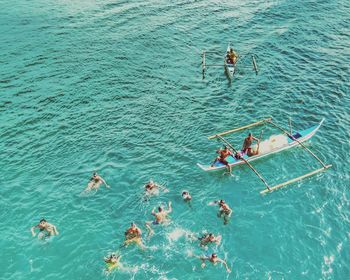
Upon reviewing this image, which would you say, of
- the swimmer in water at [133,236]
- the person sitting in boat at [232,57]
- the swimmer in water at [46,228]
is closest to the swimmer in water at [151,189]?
the swimmer in water at [133,236]

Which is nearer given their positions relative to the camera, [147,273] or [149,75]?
[147,273]

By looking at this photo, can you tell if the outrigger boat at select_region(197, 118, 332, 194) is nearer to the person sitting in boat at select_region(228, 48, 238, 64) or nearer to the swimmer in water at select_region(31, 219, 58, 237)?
the person sitting in boat at select_region(228, 48, 238, 64)

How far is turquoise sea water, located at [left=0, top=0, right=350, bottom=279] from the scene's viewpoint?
1134 inches

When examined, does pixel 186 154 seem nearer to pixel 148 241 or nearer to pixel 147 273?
pixel 148 241

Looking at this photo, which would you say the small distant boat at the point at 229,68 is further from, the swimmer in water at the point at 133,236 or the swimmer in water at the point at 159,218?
the swimmer in water at the point at 133,236

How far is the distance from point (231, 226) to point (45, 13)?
53408 millimetres

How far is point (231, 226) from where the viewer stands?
30.5 m

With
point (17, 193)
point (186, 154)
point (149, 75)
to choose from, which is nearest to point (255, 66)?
point (149, 75)

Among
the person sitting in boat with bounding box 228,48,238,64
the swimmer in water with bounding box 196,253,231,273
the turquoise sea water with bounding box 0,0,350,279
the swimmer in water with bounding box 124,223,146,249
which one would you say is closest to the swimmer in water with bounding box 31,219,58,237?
the turquoise sea water with bounding box 0,0,350,279

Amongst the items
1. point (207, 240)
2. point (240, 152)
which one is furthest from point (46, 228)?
point (240, 152)

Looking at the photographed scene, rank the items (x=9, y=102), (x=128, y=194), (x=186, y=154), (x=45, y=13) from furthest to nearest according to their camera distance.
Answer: (x=45, y=13), (x=9, y=102), (x=186, y=154), (x=128, y=194)

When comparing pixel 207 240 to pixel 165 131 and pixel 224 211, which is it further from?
pixel 165 131

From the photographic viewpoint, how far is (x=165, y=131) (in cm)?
4097

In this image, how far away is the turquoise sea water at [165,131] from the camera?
28.8 m
